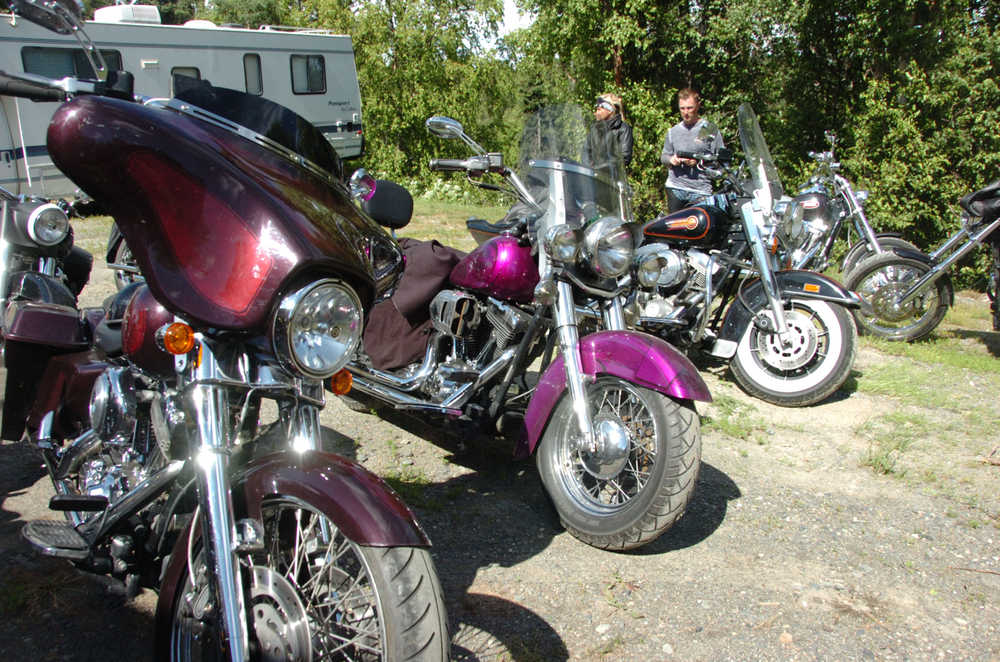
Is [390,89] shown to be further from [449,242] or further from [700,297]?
[700,297]

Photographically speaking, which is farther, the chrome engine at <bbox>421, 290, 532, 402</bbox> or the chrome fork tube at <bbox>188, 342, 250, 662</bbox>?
the chrome engine at <bbox>421, 290, 532, 402</bbox>

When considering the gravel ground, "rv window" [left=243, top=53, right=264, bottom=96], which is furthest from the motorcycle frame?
"rv window" [left=243, top=53, right=264, bottom=96]

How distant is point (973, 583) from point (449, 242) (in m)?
7.88

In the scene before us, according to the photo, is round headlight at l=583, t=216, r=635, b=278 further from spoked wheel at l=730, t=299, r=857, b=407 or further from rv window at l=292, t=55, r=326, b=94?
rv window at l=292, t=55, r=326, b=94

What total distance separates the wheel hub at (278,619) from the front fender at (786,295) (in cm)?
380

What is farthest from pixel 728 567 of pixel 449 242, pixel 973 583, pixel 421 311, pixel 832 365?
pixel 449 242

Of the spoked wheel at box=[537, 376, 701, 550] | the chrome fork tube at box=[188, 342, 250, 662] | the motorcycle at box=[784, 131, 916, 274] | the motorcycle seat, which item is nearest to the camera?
the chrome fork tube at box=[188, 342, 250, 662]

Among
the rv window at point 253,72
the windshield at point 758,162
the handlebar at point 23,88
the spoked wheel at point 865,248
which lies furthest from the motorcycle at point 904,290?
the rv window at point 253,72

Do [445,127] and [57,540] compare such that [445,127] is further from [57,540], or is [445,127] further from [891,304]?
[891,304]

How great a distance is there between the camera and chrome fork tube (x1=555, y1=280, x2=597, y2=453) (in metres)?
Answer: 3.00

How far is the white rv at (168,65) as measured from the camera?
451 inches

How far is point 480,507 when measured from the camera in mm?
3537

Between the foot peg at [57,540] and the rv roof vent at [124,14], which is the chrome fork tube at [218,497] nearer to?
the foot peg at [57,540]

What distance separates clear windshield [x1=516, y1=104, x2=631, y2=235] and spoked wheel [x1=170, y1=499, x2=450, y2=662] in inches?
75.3
